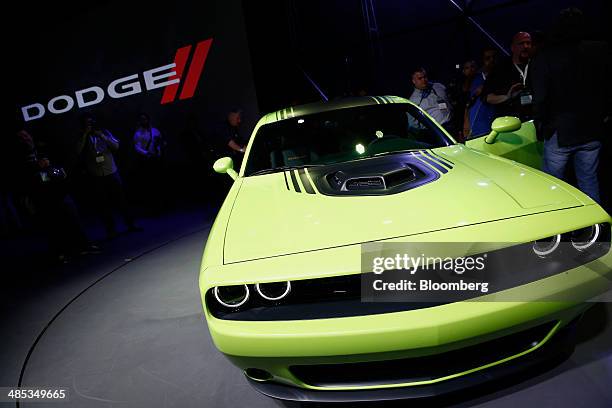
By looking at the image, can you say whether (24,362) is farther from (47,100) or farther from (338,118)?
(47,100)

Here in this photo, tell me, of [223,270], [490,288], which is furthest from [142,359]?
[490,288]

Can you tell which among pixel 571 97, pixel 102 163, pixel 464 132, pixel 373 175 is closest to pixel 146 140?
pixel 102 163

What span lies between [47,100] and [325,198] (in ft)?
30.8

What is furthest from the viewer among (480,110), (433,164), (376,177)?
(480,110)

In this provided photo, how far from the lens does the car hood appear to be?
148 centimetres

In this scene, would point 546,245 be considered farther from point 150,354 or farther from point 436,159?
point 150,354

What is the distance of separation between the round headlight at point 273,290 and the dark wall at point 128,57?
7833 mm

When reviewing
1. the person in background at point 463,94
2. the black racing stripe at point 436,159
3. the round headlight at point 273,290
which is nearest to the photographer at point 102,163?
the black racing stripe at point 436,159

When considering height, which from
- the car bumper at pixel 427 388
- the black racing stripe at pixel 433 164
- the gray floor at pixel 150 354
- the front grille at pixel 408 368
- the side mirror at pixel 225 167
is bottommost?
the gray floor at pixel 150 354

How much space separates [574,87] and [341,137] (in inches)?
63.9

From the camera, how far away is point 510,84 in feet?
12.9

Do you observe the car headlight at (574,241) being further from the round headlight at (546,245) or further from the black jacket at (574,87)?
the black jacket at (574,87)

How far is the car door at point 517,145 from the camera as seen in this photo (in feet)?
8.93

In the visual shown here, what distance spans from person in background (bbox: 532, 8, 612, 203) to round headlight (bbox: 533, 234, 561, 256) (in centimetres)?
176
